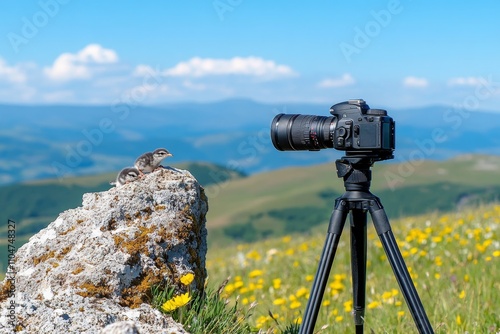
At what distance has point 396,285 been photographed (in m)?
7.86

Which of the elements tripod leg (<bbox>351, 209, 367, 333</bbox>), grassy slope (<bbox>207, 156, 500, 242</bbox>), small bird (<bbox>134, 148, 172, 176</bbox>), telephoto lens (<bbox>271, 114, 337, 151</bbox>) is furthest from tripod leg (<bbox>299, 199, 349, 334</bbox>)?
grassy slope (<bbox>207, 156, 500, 242</bbox>)

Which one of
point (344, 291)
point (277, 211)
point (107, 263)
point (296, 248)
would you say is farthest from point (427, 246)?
point (277, 211)

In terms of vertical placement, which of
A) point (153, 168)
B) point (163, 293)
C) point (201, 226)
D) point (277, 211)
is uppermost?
point (153, 168)

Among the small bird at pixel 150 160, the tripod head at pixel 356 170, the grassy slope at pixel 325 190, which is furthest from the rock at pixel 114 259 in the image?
the grassy slope at pixel 325 190

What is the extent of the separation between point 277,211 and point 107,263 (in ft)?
492

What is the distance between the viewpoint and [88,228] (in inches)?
170

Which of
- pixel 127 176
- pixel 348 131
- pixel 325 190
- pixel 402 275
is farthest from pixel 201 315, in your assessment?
pixel 325 190

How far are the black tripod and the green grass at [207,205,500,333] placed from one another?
0.53m

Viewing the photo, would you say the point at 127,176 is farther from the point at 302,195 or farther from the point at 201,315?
the point at 302,195

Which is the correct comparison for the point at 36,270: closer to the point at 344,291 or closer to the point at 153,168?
the point at 153,168

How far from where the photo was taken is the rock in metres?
3.70

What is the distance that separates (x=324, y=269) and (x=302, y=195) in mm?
162146

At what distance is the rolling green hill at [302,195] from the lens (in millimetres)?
144250

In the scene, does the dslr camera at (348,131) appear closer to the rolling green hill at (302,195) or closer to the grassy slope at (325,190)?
the rolling green hill at (302,195)
